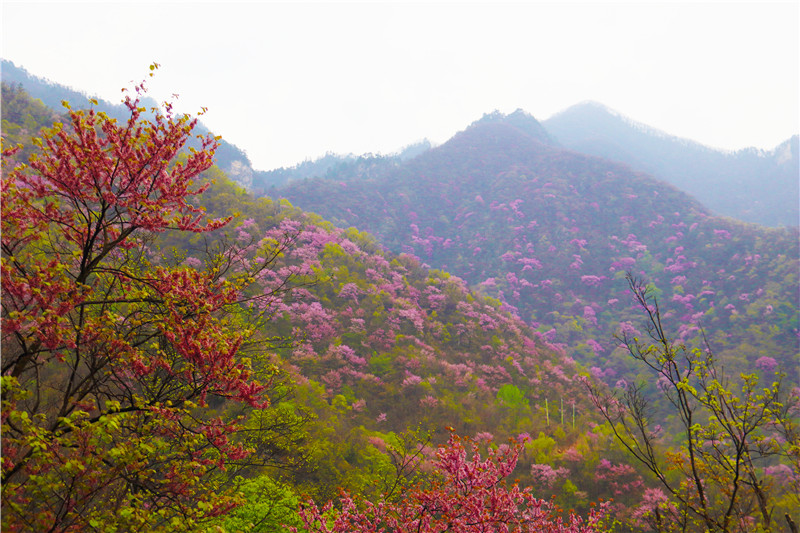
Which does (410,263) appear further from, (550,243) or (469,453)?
(550,243)

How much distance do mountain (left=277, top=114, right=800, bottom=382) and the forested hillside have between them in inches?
13.2

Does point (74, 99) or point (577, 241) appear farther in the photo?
point (74, 99)

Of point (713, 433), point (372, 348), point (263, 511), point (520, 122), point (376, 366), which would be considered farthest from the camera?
point (520, 122)

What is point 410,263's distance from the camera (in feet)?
110

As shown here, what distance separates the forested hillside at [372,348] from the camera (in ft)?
15.0

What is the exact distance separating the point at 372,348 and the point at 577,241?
131 feet

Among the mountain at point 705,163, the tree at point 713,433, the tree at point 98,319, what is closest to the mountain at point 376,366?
the tree at point 98,319

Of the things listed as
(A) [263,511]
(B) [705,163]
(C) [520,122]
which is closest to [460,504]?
(A) [263,511]

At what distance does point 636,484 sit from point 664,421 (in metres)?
16.8

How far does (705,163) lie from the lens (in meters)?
94.3

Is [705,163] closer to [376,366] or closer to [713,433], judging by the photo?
[376,366]

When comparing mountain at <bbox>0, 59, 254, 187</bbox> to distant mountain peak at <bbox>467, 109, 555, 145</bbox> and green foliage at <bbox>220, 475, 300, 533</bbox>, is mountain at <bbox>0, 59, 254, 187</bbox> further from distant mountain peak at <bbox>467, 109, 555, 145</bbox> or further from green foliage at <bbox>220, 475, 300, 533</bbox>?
green foliage at <bbox>220, 475, 300, 533</bbox>

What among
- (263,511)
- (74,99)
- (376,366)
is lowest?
(376,366)

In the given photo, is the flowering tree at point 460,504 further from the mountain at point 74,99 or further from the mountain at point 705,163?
the mountain at point 705,163
